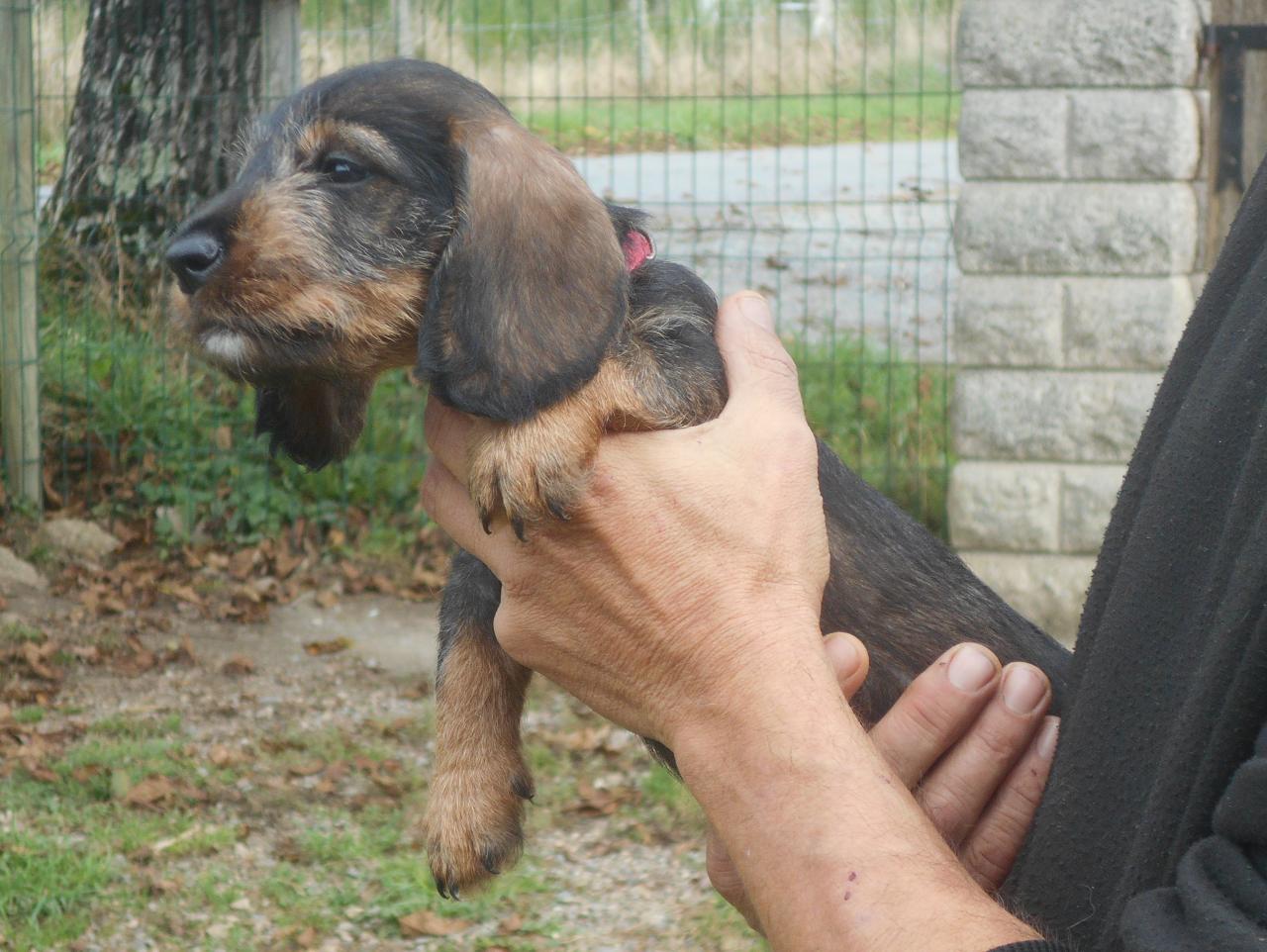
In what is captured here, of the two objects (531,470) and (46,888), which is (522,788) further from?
(46,888)

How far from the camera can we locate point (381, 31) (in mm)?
9594

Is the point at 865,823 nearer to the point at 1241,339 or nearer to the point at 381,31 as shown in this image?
the point at 1241,339

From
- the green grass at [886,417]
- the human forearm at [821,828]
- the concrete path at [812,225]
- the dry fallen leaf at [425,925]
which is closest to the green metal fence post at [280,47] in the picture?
the concrete path at [812,225]

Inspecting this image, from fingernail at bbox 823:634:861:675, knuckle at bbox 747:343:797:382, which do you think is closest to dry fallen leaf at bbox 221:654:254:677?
knuckle at bbox 747:343:797:382

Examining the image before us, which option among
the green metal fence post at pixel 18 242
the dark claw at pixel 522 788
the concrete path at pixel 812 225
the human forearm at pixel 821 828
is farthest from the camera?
the concrete path at pixel 812 225

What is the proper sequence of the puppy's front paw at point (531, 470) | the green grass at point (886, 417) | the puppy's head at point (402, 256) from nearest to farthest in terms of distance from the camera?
the puppy's front paw at point (531, 470), the puppy's head at point (402, 256), the green grass at point (886, 417)

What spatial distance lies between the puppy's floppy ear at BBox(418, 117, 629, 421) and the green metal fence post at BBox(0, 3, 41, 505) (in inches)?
223

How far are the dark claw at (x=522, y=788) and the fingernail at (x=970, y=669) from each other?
1068 mm

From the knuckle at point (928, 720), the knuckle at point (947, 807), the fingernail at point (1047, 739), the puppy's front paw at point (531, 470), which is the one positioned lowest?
the knuckle at point (947, 807)

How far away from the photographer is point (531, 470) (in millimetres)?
2328

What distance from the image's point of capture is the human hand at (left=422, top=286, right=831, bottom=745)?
199 cm

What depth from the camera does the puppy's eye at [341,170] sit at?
2803 millimetres

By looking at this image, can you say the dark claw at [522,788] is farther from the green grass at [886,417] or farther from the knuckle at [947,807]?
the green grass at [886,417]

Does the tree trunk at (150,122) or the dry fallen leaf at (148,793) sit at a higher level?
the tree trunk at (150,122)
